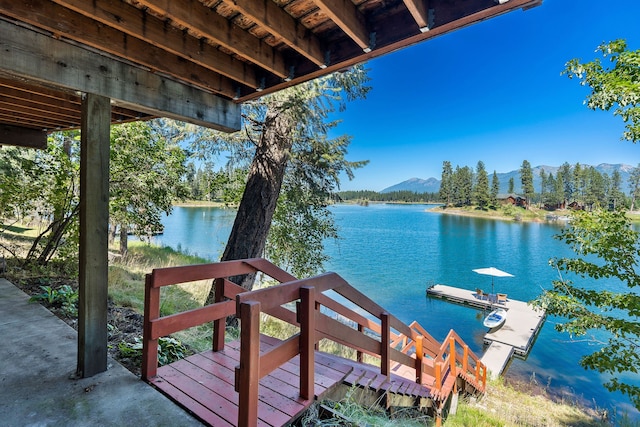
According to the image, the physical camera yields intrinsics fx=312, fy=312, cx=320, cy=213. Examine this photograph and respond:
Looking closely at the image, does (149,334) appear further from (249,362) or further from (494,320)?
(494,320)

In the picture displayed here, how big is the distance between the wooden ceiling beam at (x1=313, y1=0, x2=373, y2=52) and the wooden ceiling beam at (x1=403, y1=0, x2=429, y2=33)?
0.35m

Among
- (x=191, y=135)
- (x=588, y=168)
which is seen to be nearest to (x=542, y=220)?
(x=588, y=168)

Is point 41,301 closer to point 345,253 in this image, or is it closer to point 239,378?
point 239,378

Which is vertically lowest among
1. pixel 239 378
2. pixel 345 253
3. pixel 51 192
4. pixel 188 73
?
pixel 345 253

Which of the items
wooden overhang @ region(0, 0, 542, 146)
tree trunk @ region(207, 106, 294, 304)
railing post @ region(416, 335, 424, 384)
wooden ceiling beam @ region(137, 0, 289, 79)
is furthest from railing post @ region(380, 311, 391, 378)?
tree trunk @ region(207, 106, 294, 304)

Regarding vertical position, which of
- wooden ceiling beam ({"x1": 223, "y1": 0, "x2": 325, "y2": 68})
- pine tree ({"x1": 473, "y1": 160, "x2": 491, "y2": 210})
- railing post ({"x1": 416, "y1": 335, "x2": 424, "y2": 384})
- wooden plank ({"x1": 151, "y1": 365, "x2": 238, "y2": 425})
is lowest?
railing post ({"x1": 416, "y1": 335, "x2": 424, "y2": 384})

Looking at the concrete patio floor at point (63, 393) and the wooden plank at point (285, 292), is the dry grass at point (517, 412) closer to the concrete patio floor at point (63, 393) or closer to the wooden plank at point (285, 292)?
the wooden plank at point (285, 292)

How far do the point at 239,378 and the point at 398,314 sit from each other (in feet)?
43.8

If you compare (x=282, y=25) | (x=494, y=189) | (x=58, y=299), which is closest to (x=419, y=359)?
(x=282, y=25)

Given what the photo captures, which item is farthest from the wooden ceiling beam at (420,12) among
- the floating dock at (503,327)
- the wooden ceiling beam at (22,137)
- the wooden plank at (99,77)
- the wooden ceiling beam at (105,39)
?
the floating dock at (503,327)

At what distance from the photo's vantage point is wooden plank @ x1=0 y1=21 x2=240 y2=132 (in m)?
1.79

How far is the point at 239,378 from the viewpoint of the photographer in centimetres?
155

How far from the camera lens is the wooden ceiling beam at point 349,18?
1.68m

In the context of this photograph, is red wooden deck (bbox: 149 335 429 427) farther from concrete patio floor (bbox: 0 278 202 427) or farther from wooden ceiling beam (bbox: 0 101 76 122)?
wooden ceiling beam (bbox: 0 101 76 122)
